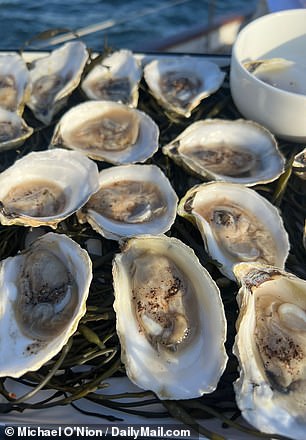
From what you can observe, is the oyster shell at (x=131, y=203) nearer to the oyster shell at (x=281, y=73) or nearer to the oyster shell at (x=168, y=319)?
the oyster shell at (x=168, y=319)

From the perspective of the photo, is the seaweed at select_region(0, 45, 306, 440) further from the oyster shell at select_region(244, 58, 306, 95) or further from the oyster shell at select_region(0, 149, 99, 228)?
the oyster shell at select_region(244, 58, 306, 95)

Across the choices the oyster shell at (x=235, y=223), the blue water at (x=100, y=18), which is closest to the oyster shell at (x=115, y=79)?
the oyster shell at (x=235, y=223)

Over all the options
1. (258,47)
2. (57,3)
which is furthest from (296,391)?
(57,3)

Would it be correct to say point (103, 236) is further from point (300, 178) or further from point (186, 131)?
point (300, 178)

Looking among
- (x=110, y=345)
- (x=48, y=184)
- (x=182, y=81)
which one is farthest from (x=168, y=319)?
(x=182, y=81)

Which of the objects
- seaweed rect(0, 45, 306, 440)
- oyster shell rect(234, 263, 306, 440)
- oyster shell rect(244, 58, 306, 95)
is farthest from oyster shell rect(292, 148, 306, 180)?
oyster shell rect(234, 263, 306, 440)

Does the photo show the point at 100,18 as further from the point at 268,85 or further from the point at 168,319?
the point at 168,319
